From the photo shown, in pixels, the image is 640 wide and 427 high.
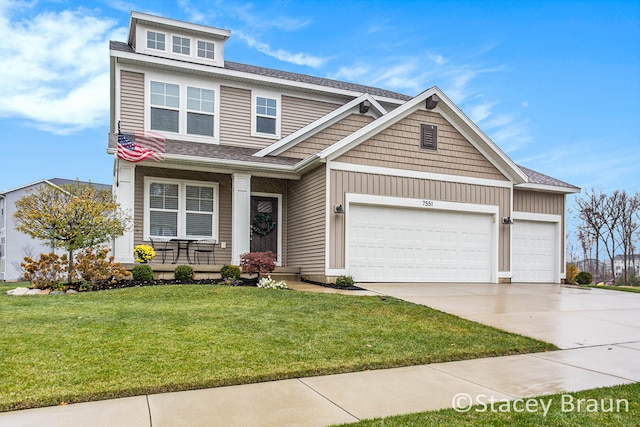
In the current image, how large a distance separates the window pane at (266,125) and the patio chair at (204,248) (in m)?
4.06

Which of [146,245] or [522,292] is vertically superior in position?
[146,245]

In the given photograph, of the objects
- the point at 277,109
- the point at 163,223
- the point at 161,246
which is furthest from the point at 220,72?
the point at 161,246

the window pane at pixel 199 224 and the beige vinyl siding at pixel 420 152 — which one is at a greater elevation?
the beige vinyl siding at pixel 420 152

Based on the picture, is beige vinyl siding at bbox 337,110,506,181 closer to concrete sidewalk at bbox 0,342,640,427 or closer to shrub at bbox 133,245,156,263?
shrub at bbox 133,245,156,263

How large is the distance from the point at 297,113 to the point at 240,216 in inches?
181

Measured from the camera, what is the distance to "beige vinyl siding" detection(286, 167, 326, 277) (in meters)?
13.3

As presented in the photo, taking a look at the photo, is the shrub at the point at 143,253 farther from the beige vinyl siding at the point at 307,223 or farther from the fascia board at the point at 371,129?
the fascia board at the point at 371,129

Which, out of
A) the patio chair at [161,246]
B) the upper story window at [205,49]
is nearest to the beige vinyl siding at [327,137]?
the upper story window at [205,49]

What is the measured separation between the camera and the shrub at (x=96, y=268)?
37.7 feet

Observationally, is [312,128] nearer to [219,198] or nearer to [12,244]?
[219,198]

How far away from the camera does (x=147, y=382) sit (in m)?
4.79

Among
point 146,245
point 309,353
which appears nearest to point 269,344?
point 309,353

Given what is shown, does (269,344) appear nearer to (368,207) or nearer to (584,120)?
(368,207)

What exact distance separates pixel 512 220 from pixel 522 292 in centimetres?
316
